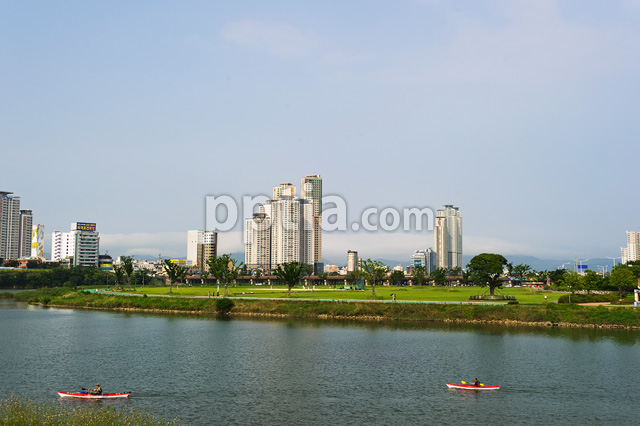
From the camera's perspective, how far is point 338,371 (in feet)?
188

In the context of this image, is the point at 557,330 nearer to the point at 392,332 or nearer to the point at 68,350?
the point at 392,332

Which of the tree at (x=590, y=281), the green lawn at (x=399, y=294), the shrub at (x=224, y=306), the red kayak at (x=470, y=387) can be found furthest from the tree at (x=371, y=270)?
the red kayak at (x=470, y=387)

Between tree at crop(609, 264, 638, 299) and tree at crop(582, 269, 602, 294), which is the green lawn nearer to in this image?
tree at crop(582, 269, 602, 294)

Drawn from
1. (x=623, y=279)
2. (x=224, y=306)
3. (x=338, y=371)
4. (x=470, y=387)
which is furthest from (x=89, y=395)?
(x=623, y=279)

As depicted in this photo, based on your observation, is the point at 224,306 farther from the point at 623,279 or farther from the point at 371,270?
the point at 623,279

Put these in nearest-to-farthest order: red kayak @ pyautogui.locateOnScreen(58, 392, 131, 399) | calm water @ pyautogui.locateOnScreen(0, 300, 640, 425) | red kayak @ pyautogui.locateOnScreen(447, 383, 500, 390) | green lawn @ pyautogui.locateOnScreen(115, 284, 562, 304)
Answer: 1. calm water @ pyautogui.locateOnScreen(0, 300, 640, 425)
2. red kayak @ pyautogui.locateOnScreen(58, 392, 131, 399)
3. red kayak @ pyautogui.locateOnScreen(447, 383, 500, 390)
4. green lawn @ pyautogui.locateOnScreen(115, 284, 562, 304)

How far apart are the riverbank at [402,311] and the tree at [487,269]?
17.4 meters

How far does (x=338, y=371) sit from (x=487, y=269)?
6769 cm

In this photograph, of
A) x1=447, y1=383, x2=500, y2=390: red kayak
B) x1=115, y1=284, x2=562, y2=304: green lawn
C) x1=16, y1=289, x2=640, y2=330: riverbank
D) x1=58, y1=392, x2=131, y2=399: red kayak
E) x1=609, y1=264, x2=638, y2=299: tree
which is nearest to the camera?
x1=58, y1=392, x2=131, y2=399: red kayak

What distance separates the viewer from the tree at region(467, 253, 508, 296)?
379ft

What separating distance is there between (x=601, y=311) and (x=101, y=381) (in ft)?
260

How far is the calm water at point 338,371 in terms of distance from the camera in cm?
4272

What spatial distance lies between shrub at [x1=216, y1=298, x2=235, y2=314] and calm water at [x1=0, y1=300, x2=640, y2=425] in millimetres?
23320

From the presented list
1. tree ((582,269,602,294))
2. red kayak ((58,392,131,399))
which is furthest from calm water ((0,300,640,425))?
tree ((582,269,602,294))
